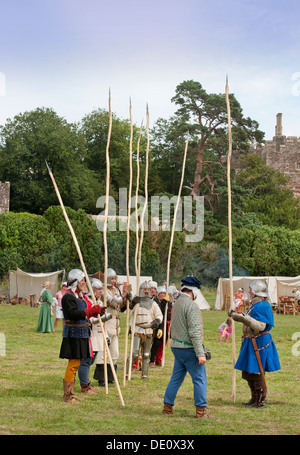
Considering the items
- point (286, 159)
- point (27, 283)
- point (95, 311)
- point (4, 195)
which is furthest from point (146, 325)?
point (286, 159)

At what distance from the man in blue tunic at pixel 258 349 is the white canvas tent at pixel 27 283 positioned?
2476 cm

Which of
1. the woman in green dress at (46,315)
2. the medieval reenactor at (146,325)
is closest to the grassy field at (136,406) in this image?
the medieval reenactor at (146,325)

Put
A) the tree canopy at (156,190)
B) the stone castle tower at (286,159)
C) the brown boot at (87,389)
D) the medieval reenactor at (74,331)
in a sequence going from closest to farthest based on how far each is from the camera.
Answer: the medieval reenactor at (74,331) → the brown boot at (87,389) → the tree canopy at (156,190) → the stone castle tower at (286,159)

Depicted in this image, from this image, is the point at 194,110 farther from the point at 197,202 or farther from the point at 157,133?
the point at 157,133

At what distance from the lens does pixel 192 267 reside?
41.0m

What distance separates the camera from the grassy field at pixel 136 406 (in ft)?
21.2

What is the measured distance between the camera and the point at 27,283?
107 feet

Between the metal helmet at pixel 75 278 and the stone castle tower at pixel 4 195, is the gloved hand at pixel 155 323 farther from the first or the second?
the stone castle tower at pixel 4 195

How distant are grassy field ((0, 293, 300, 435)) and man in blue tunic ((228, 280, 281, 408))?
0.96 feet

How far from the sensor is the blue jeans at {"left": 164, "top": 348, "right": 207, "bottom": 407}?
22.8 feet

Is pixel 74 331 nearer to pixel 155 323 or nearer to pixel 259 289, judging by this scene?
pixel 259 289
